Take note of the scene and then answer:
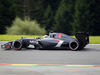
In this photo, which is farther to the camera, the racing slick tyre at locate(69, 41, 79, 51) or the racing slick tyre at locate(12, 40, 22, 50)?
the racing slick tyre at locate(12, 40, 22, 50)

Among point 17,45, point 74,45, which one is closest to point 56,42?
point 74,45

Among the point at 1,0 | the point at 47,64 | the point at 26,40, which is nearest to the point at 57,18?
the point at 1,0

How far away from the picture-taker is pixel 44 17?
2148 inches

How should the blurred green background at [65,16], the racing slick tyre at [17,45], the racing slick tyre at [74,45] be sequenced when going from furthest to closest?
1. the blurred green background at [65,16]
2. the racing slick tyre at [17,45]
3. the racing slick tyre at [74,45]

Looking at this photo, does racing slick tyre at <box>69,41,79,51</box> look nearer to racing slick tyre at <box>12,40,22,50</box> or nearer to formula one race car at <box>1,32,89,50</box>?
formula one race car at <box>1,32,89,50</box>

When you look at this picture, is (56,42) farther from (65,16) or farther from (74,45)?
(65,16)

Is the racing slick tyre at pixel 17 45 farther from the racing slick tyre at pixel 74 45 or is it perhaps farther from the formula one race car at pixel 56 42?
the racing slick tyre at pixel 74 45

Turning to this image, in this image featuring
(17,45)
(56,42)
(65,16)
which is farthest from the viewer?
(65,16)

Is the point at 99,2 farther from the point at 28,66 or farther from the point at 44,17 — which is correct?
the point at 28,66

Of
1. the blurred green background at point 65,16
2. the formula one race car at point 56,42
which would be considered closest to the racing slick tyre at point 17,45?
the formula one race car at point 56,42

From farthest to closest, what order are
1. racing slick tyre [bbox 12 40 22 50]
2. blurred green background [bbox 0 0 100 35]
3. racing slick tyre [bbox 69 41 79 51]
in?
blurred green background [bbox 0 0 100 35] < racing slick tyre [bbox 12 40 22 50] < racing slick tyre [bbox 69 41 79 51]

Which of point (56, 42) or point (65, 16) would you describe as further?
point (65, 16)

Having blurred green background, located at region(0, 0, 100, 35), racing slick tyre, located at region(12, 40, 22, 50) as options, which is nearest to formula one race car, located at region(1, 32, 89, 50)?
racing slick tyre, located at region(12, 40, 22, 50)

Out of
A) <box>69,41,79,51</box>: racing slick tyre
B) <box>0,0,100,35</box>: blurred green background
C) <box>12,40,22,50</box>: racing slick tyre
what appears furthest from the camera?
<box>0,0,100,35</box>: blurred green background
